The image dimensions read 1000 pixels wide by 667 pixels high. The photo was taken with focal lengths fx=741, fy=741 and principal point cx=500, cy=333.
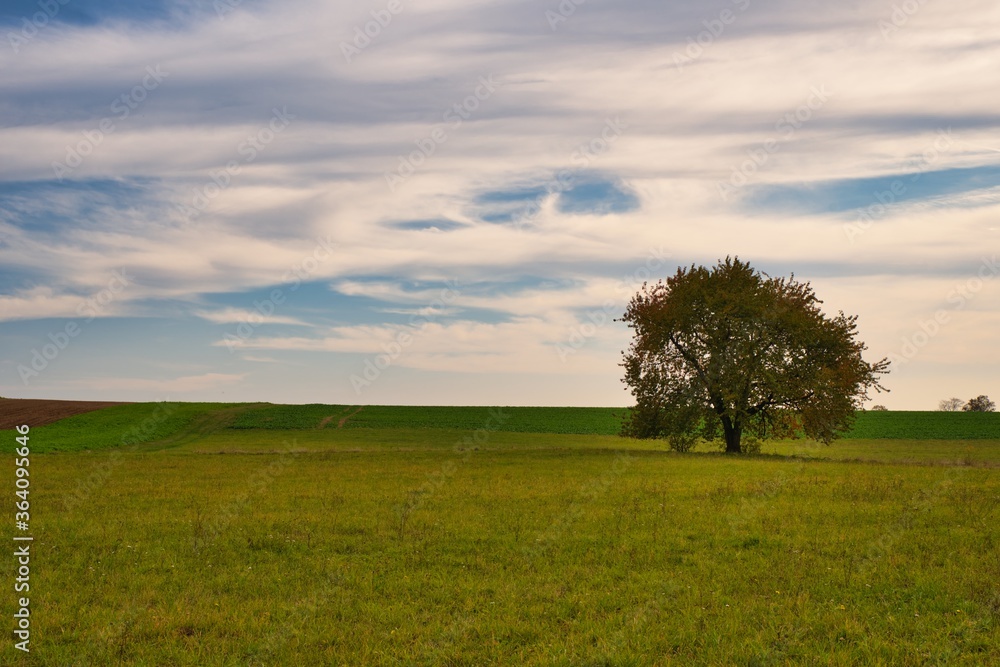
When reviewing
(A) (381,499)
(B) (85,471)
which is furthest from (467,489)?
(B) (85,471)

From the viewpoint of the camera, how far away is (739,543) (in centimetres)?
1947

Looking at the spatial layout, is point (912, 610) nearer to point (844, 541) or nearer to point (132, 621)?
point (844, 541)

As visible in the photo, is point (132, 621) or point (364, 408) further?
point (364, 408)

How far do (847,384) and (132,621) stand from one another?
48.1 meters

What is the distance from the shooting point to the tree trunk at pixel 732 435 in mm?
53222

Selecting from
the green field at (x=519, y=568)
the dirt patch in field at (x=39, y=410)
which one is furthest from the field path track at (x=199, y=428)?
the green field at (x=519, y=568)

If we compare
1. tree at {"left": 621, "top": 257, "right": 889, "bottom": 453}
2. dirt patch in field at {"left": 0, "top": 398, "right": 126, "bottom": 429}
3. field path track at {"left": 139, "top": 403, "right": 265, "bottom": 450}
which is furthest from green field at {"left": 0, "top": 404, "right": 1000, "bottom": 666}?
dirt patch in field at {"left": 0, "top": 398, "right": 126, "bottom": 429}

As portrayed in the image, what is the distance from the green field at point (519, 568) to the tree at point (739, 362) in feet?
50.3

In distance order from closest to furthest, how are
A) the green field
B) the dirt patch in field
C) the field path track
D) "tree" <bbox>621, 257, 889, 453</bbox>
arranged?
1. the green field
2. "tree" <bbox>621, 257, 889, 453</bbox>
3. the field path track
4. the dirt patch in field

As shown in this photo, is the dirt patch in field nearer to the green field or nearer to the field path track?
the field path track

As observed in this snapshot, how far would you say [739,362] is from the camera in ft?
166

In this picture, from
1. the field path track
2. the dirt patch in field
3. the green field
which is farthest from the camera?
the dirt patch in field

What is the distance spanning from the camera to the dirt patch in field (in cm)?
8200

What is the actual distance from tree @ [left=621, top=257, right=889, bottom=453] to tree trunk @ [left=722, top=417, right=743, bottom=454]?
0.07 metres
